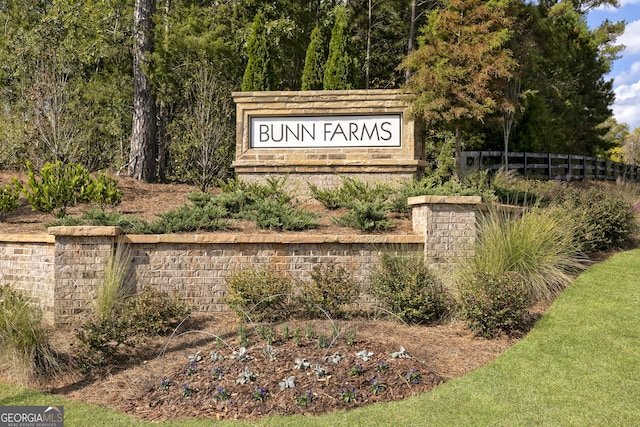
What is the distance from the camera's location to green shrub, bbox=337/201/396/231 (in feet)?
26.0

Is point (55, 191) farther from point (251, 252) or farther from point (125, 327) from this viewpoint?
point (125, 327)

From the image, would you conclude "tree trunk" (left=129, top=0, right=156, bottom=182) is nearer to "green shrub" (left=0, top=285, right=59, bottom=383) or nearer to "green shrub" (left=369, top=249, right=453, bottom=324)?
"green shrub" (left=0, top=285, right=59, bottom=383)

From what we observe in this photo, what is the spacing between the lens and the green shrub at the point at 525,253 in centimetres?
717

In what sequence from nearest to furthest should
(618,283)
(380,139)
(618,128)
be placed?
(618,283), (380,139), (618,128)

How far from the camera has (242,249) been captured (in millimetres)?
7441

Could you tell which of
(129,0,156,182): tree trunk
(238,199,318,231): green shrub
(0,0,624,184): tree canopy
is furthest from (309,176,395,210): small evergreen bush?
(129,0,156,182): tree trunk

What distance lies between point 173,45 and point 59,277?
936 cm

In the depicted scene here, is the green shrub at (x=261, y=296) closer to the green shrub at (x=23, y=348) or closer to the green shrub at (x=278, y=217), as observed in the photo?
the green shrub at (x=278, y=217)

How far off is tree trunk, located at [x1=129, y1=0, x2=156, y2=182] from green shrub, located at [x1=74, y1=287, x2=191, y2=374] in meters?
7.49

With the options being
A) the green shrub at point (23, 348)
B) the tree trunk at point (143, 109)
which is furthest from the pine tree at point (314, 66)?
the green shrub at point (23, 348)

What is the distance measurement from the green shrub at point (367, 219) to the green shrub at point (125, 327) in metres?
2.63

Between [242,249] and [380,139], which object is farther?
[380,139]

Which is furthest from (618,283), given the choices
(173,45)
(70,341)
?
(173,45)

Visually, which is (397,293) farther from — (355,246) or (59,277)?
(59,277)
